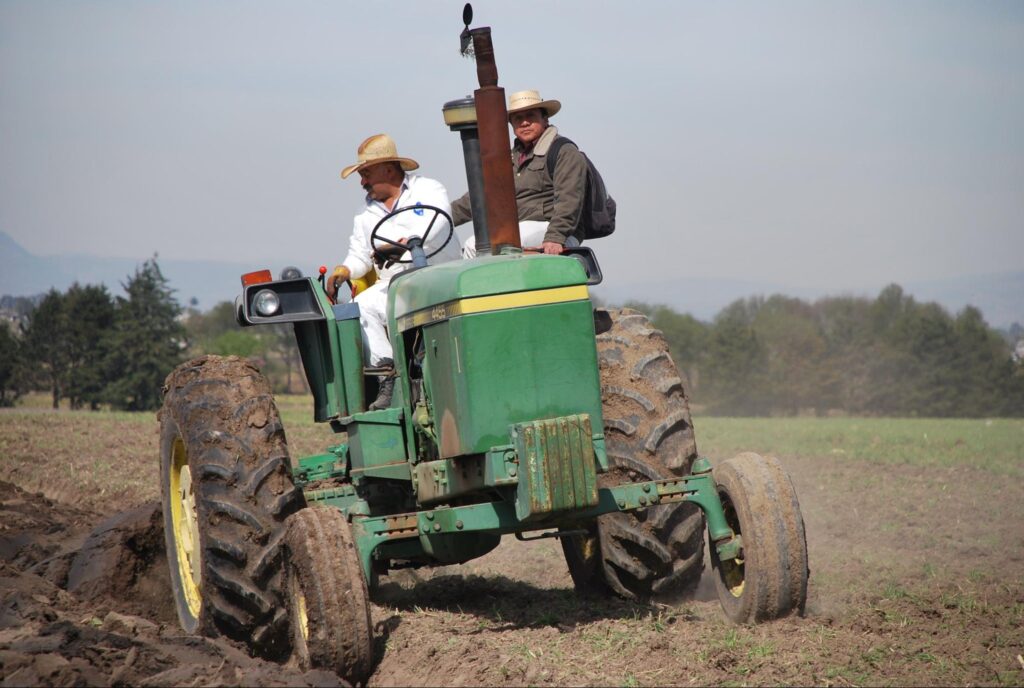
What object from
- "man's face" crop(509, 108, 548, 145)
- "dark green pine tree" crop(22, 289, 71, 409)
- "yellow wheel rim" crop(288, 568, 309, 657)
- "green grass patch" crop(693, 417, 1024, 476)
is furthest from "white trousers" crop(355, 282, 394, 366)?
"dark green pine tree" crop(22, 289, 71, 409)

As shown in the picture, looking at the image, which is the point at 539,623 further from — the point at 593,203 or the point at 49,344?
the point at 49,344

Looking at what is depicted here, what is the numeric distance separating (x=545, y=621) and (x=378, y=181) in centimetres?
328

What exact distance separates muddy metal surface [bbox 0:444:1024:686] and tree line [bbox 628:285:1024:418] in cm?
2728

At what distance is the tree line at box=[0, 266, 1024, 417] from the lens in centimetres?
3712

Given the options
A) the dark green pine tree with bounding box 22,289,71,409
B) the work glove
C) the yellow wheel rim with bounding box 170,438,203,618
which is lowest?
the yellow wheel rim with bounding box 170,438,203,618

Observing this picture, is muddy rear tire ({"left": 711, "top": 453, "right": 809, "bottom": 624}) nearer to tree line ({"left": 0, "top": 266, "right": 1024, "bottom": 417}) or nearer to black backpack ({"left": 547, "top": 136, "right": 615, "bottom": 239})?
black backpack ({"left": 547, "top": 136, "right": 615, "bottom": 239})

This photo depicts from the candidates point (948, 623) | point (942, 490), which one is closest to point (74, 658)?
point (948, 623)

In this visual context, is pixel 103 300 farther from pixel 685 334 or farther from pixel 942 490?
pixel 942 490

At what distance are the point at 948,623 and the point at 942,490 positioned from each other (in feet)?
25.3

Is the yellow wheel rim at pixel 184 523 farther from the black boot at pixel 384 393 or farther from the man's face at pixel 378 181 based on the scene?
the man's face at pixel 378 181

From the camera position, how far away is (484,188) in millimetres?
6418

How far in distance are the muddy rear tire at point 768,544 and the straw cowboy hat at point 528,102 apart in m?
2.89

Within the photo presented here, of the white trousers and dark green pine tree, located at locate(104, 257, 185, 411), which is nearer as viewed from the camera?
the white trousers

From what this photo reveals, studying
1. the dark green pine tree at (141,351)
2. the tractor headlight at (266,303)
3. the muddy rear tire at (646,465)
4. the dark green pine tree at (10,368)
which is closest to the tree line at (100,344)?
the dark green pine tree at (141,351)
